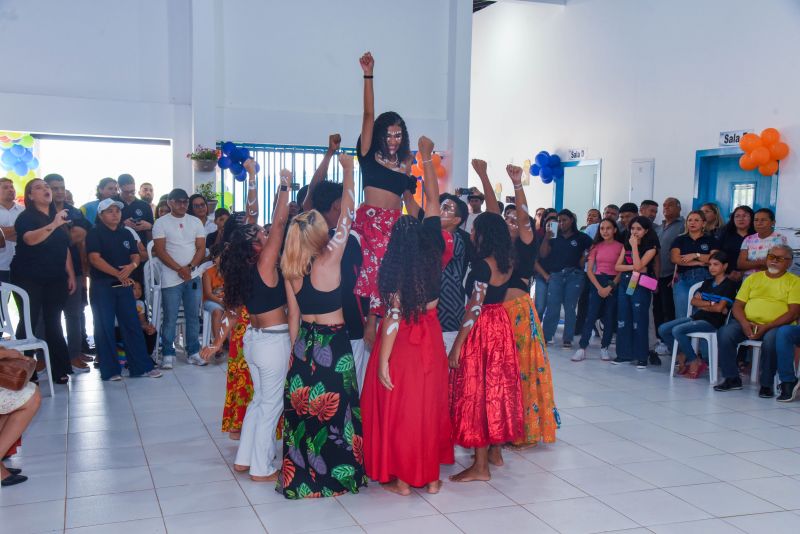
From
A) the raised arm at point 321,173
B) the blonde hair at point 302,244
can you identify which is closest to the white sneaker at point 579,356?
the raised arm at point 321,173

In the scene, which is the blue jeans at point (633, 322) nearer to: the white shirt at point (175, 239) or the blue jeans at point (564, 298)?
the blue jeans at point (564, 298)

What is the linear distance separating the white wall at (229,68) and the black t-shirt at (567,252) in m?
3.32

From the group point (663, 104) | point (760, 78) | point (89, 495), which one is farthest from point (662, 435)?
point (663, 104)

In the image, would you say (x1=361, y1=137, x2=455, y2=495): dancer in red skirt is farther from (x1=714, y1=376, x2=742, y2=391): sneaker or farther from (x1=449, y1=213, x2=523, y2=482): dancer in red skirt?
(x1=714, y1=376, x2=742, y2=391): sneaker

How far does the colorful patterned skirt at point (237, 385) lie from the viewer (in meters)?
4.49

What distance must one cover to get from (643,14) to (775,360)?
5.83 meters

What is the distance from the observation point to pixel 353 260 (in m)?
4.06

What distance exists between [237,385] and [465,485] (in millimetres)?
1534

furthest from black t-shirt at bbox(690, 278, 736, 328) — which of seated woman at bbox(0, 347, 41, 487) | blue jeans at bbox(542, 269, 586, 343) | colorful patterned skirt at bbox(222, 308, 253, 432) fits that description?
seated woman at bbox(0, 347, 41, 487)

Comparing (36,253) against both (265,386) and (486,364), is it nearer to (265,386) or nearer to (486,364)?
(265,386)

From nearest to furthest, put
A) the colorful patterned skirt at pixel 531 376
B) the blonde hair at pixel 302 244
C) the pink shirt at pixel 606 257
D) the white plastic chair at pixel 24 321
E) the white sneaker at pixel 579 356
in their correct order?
the blonde hair at pixel 302 244
the colorful patterned skirt at pixel 531 376
the white plastic chair at pixel 24 321
the white sneaker at pixel 579 356
the pink shirt at pixel 606 257

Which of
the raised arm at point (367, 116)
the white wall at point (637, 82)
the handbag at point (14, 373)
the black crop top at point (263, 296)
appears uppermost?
the white wall at point (637, 82)

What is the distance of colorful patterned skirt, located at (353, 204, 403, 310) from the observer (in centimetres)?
409

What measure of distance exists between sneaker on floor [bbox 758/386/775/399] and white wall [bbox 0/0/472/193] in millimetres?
5969
